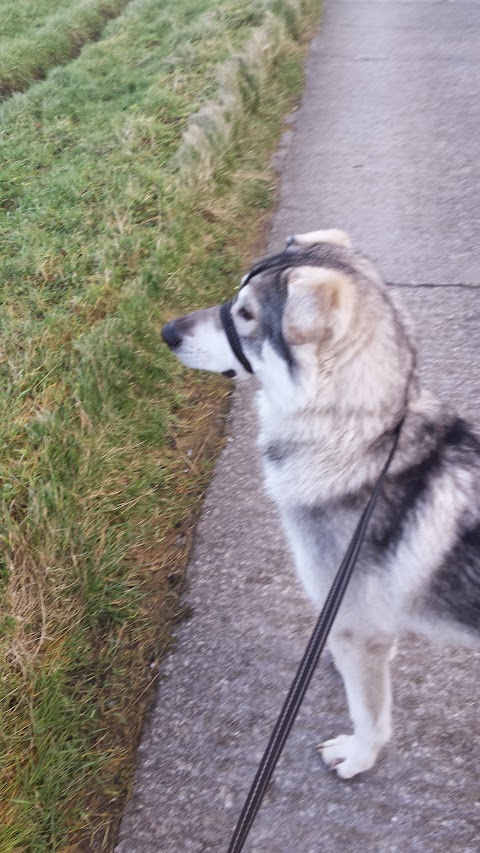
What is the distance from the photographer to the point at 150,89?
6613 mm

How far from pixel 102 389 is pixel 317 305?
1.88 meters

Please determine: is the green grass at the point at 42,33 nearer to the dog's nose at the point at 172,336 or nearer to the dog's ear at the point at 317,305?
the dog's nose at the point at 172,336

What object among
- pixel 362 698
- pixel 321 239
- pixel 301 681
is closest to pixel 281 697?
pixel 362 698

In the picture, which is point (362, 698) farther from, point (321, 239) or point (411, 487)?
point (321, 239)

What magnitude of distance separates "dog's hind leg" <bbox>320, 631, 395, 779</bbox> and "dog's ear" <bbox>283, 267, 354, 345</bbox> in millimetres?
957

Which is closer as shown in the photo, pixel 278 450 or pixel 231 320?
pixel 278 450

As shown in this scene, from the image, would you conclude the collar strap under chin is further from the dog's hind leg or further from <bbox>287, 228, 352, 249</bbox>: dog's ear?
the dog's hind leg

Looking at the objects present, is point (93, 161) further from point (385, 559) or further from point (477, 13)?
point (477, 13)

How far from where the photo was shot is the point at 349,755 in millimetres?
2350

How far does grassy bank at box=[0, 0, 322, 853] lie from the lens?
2391mm

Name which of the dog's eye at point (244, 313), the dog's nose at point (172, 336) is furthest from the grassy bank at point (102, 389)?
the dog's eye at point (244, 313)

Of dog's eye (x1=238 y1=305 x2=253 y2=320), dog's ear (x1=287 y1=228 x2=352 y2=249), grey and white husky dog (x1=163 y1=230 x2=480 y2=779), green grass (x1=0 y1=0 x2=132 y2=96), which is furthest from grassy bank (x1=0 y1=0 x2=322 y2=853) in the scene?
green grass (x1=0 y1=0 x2=132 y2=96)

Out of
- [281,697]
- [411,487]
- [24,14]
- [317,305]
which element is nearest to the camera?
[317,305]

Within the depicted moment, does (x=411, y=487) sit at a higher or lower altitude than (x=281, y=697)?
higher
